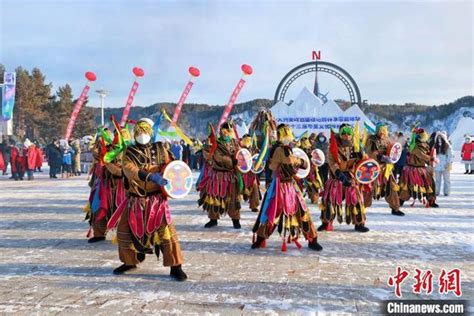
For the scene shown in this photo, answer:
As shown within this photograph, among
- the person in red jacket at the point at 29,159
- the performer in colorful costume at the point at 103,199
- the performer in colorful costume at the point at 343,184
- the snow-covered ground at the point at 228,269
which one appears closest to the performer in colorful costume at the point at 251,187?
the snow-covered ground at the point at 228,269

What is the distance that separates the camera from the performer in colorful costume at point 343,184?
6.10 m

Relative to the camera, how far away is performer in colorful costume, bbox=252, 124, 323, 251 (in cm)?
521

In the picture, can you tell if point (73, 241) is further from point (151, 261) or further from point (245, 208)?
point (245, 208)

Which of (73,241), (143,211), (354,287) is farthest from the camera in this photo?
(73,241)

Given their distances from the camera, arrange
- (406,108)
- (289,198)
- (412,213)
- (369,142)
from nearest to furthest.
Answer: (289,198)
(369,142)
(412,213)
(406,108)

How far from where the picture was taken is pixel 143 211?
4.20 m

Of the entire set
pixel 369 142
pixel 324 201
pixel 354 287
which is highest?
pixel 369 142

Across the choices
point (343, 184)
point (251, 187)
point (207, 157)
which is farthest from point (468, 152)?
point (207, 157)

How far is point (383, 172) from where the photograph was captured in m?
8.42

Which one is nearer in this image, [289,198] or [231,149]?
[289,198]

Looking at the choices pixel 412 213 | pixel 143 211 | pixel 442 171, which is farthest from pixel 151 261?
pixel 442 171

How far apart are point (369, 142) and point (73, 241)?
5239 mm

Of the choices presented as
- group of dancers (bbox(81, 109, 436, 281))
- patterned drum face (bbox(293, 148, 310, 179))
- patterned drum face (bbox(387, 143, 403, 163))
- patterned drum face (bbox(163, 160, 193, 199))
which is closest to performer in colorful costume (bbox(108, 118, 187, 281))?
group of dancers (bbox(81, 109, 436, 281))

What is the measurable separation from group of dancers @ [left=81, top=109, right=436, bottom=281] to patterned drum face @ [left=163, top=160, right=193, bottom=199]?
68 mm
